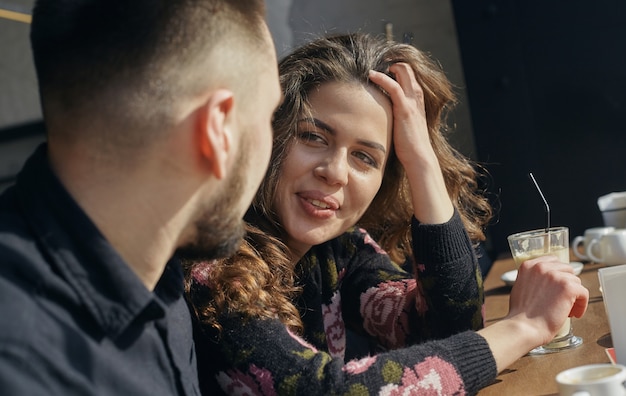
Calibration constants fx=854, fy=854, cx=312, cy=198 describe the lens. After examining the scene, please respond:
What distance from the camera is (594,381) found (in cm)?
101

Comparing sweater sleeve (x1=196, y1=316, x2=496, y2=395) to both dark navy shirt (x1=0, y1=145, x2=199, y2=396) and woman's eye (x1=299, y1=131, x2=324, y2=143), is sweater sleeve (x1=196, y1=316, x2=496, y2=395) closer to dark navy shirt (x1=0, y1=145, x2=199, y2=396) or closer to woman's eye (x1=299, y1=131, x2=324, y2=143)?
dark navy shirt (x1=0, y1=145, x2=199, y2=396)

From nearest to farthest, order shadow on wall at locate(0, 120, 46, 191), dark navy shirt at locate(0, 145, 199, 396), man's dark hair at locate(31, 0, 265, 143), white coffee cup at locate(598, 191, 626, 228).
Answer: dark navy shirt at locate(0, 145, 199, 396) → man's dark hair at locate(31, 0, 265, 143) → white coffee cup at locate(598, 191, 626, 228) → shadow on wall at locate(0, 120, 46, 191)

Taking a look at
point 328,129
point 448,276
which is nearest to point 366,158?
point 328,129

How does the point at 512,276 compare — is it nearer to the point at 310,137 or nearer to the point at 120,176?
the point at 310,137

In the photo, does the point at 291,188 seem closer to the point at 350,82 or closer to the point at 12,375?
the point at 350,82

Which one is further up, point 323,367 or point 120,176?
point 120,176

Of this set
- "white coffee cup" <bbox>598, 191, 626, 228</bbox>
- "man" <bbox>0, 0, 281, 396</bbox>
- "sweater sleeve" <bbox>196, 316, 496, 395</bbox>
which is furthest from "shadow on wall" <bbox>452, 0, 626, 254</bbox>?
"man" <bbox>0, 0, 281, 396</bbox>

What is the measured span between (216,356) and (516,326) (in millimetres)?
485

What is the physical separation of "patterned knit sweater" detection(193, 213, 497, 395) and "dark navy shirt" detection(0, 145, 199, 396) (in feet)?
0.84

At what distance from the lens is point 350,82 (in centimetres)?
169

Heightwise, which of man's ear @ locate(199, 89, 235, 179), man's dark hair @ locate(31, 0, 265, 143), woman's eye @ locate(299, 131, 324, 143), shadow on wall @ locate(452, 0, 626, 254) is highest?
man's dark hair @ locate(31, 0, 265, 143)

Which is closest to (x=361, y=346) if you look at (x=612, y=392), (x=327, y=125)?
(x=327, y=125)

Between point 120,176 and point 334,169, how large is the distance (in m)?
0.67

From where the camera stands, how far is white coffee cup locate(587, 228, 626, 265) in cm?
209
